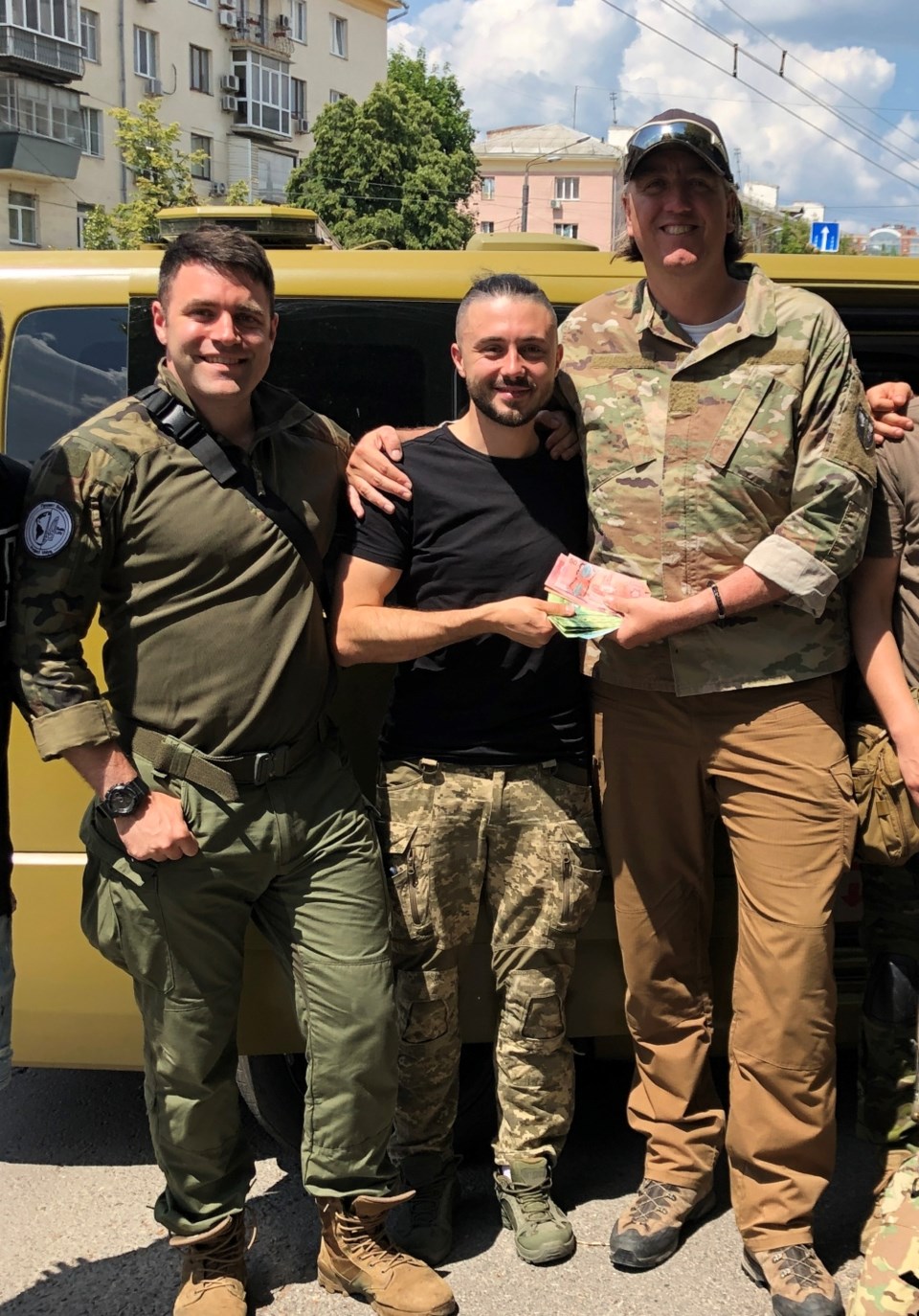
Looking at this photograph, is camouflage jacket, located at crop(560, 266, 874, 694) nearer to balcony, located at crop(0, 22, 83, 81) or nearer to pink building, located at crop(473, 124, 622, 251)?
balcony, located at crop(0, 22, 83, 81)

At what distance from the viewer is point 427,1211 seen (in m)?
2.64

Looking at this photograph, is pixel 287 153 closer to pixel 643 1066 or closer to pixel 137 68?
pixel 137 68

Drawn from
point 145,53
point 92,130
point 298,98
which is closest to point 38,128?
point 92,130

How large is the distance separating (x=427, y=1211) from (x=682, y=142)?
230 cm

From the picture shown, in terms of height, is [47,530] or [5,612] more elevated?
[47,530]

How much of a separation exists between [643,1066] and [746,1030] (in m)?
0.32

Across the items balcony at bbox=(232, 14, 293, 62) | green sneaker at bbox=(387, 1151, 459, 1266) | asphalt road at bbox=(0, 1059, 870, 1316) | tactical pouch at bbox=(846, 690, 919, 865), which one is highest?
balcony at bbox=(232, 14, 293, 62)

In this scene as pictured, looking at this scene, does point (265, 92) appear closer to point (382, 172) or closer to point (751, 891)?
point (382, 172)

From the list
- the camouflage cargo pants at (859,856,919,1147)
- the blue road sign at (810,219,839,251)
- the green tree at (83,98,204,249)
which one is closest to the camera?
the camouflage cargo pants at (859,856,919,1147)

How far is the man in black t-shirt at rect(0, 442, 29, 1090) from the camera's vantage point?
2.12 m

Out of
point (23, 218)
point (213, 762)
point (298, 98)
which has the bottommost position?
point (213, 762)

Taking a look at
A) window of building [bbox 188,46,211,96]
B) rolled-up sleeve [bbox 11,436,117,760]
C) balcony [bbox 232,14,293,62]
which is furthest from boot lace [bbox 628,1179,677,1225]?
balcony [bbox 232,14,293,62]

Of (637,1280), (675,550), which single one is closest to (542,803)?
(675,550)

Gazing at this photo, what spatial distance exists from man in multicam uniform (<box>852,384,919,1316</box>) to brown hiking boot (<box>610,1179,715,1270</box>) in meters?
0.38
